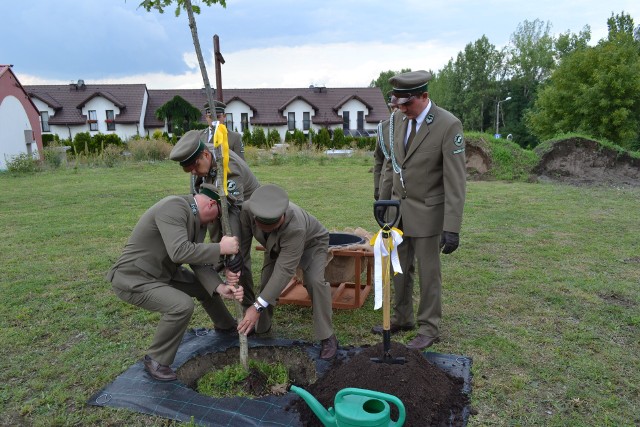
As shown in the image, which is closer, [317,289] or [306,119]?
[317,289]

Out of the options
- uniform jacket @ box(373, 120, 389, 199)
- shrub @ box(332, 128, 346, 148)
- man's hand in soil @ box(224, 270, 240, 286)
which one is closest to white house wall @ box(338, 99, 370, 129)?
shrub @ box(332, 128, 346, 148)

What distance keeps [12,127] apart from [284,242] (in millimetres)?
24768

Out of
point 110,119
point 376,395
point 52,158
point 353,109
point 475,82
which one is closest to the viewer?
point 376,395

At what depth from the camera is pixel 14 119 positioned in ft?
77.7

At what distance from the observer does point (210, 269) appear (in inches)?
146

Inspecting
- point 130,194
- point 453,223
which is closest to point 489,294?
point 453,223

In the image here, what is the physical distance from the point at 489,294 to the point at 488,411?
2207 mm

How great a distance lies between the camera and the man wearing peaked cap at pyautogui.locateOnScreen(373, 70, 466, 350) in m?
3.69

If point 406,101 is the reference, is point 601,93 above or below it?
above

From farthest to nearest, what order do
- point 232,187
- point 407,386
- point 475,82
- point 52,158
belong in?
point 475,82 → point 52,158 → point 232,187 → point 407,386

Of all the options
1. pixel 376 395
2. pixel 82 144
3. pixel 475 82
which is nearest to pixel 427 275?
pixel 376 395

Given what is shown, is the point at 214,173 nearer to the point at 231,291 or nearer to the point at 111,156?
the point at 231,291

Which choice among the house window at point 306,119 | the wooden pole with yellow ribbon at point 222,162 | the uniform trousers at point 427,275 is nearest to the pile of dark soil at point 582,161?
the uniform trousers at point 427,275

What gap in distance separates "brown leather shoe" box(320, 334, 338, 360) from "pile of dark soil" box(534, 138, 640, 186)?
1320 centimetres
